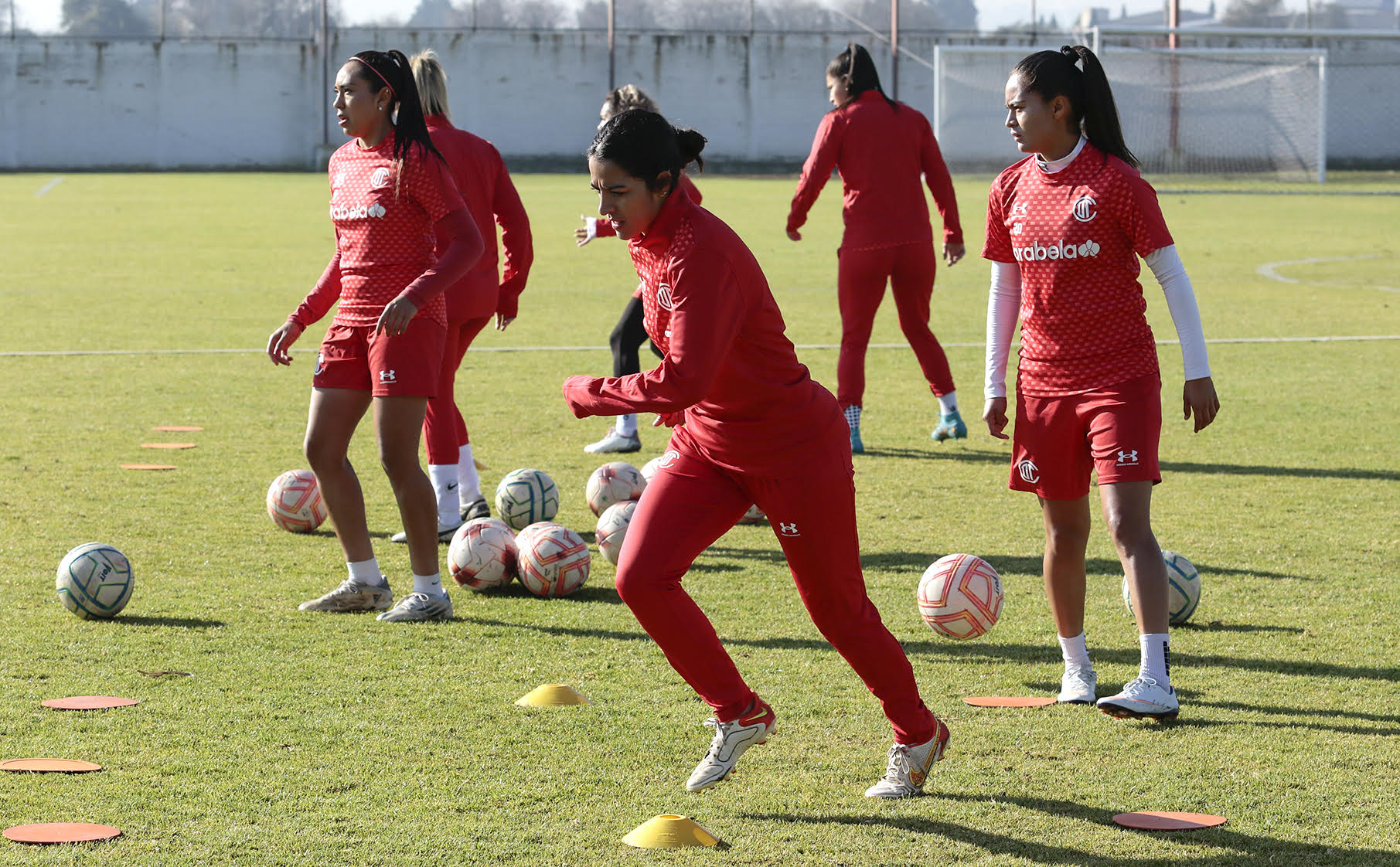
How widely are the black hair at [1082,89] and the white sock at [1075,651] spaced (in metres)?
1.53

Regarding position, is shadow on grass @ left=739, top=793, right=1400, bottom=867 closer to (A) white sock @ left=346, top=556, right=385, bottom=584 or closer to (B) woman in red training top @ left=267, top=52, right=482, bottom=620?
(B) woman in red training top @ left=267, top=52, right=482, bottom=620

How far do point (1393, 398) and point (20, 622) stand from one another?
9.50 meters

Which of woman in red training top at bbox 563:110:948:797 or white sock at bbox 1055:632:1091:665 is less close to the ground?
woman in red training top at bbox 563:110:948:797

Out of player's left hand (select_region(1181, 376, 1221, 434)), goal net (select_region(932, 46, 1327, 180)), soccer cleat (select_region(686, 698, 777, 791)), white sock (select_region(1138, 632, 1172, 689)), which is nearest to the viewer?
soccer cleat (select_region(686, 698, 777, 791))

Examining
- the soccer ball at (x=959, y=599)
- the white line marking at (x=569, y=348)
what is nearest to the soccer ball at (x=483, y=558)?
the soccer ball at (x=959, y=599)

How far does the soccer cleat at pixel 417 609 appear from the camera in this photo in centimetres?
598

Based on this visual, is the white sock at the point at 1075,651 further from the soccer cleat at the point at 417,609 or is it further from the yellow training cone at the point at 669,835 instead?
the soccer cleat at the point at 417,609

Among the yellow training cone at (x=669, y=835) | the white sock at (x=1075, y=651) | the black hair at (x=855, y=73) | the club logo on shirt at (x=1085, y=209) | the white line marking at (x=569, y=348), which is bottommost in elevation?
the yellow training cone at (x=669, y=835)

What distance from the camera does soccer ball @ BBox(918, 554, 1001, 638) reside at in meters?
5.52

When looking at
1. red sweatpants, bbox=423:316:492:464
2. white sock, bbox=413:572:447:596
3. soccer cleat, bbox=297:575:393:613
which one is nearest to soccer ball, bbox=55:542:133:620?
soccer cleat, bbox=297:575:393:613

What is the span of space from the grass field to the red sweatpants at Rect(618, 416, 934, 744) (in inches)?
13.1

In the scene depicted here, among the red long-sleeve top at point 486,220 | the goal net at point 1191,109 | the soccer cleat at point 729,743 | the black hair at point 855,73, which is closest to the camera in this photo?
the soccer cleat at point 729,743

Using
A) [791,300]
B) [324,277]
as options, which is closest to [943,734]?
[324,277]

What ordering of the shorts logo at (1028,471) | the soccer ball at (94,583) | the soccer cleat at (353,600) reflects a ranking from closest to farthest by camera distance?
the shorts logo at (1028,471), the soccer ball at (94,583), the soccer cleat at (353,600)
